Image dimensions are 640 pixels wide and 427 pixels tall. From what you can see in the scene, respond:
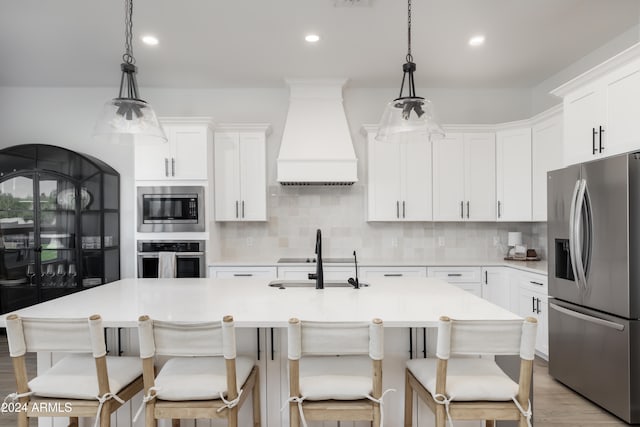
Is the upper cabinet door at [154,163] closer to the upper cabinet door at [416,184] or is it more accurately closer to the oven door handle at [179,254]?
the oven door handle at [179,254]

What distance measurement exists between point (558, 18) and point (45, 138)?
5.51 meters

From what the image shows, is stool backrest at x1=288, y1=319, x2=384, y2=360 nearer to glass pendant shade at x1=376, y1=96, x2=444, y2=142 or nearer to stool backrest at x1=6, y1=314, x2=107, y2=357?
stool backrest at x1=6, y1=314, x2=107, y2=357

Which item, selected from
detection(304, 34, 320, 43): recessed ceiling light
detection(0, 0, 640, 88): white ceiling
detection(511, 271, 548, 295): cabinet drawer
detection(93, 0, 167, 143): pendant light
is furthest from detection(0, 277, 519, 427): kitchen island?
detection(304, 34, 320, 43): recessed ceiling light

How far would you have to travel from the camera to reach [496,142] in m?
4.35

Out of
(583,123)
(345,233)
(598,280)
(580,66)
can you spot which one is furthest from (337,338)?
(580,66)

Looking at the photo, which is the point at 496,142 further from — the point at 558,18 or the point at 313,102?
the point at 313,102

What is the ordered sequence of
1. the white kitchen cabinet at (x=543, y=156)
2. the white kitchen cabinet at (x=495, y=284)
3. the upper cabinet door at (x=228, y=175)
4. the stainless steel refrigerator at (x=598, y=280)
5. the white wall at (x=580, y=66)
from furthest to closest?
1. the upper cabinet door at (x=228, y=175)
2. the white kitchen cabinet at (x=495, y=284)
3. the white kitchen cabinet at (x=543, y=156)
4. the white wall at (x=580, y=66)
5. the stainless steel refrigerator at (x=598, y=280)

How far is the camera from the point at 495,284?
162 inches

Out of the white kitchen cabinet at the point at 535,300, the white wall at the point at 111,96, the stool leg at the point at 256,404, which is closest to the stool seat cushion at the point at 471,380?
the stool leg at the point at 256,404

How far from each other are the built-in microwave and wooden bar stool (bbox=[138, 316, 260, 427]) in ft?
8.36

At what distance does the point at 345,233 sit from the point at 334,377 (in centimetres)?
313

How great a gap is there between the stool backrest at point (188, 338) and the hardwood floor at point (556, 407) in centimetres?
170

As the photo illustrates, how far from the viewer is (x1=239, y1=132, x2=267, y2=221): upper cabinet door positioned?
4363mm

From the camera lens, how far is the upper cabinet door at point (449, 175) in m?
4.38
